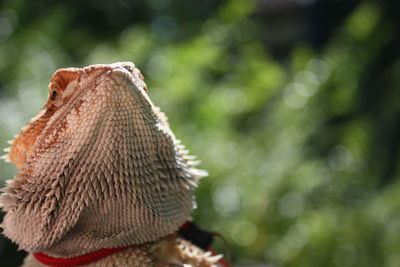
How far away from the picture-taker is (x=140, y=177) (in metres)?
0.96

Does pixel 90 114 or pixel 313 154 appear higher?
pixel 313 154

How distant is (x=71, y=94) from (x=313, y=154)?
9.58 ft

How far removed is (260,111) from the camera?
13.6ft

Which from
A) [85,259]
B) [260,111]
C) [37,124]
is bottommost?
[85,259]

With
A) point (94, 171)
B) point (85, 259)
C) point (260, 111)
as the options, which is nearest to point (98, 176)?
point (94, 171)

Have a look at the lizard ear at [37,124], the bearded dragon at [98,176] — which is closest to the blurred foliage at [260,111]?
the lizard ear at [37,124]

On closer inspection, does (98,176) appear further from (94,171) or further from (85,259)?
(85,259)

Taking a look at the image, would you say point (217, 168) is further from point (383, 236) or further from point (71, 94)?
point (71, 94)

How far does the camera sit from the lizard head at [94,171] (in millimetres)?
903

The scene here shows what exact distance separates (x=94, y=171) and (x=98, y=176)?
11 mm

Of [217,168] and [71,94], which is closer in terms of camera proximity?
[71,94]

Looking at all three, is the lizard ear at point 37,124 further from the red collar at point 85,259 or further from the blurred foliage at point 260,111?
the blurred foliage at point 260,111

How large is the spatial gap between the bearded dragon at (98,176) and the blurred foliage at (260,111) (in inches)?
48.0

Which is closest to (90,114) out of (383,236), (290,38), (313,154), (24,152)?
(24,152)
